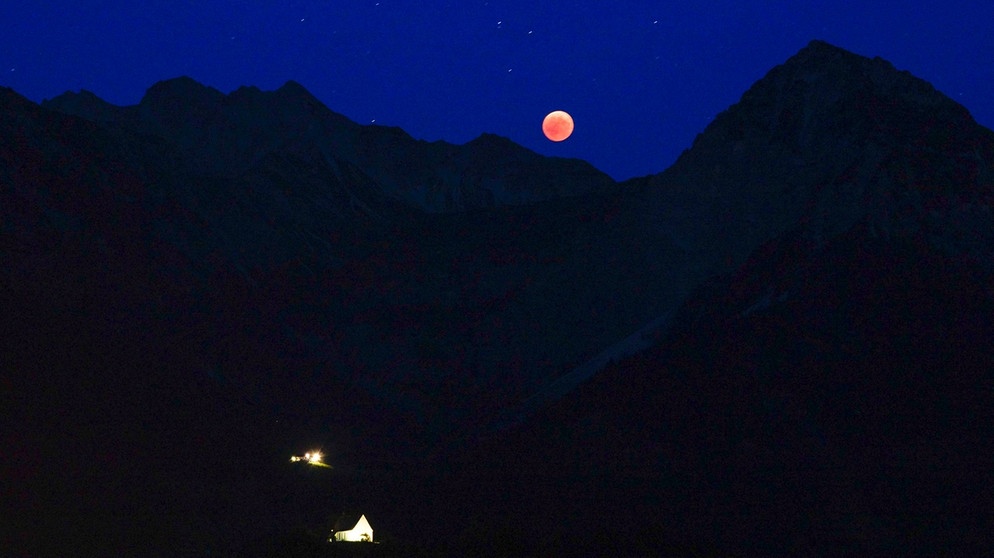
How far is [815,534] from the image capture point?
93.5m

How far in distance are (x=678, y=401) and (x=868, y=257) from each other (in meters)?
22.0

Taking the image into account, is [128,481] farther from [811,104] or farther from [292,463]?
[811,104]

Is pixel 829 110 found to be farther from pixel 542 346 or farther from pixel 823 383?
pixel 823 383

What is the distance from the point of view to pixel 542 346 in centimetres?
14525

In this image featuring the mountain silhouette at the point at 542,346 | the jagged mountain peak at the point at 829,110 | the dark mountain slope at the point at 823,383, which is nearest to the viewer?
the dark mountain slope at the point at 823,383

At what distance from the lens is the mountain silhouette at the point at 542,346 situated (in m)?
97.4

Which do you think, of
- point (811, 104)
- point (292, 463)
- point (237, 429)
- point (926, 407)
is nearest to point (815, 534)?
point (926, 407)

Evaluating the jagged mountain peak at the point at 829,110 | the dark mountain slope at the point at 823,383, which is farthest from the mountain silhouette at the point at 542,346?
the jagged mountain peak at the point at 829,110

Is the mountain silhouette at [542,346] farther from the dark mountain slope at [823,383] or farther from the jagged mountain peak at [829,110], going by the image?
the jagged mountain peak at [829,110]

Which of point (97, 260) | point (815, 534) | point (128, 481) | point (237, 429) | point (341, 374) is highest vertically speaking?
point (97, 260)

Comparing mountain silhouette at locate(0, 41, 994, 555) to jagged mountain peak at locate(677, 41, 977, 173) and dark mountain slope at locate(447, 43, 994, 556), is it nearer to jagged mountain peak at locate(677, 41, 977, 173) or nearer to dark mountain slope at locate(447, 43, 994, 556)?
dark mountain slope at locate(447, 43, 994, 556)

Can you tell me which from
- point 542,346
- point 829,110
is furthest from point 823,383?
point 829,110

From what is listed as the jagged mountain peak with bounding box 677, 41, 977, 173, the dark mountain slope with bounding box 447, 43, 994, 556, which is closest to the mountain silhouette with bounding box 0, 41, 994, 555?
the dark mountain slope with bounding box 447, 43, 994, 556

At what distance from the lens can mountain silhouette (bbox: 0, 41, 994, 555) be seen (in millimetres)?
97438
